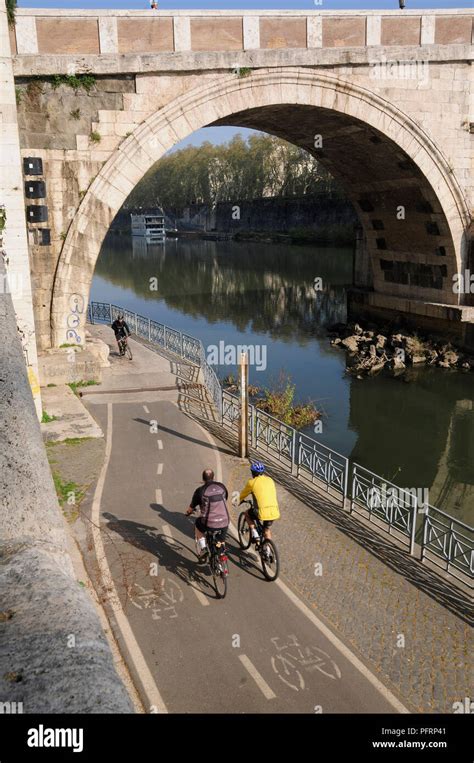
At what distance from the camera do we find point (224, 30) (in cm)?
1672

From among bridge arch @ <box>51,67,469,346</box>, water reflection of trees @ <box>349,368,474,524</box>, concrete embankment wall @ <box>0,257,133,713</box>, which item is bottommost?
water reflection of trees @ <box>349,368,474,524</box>

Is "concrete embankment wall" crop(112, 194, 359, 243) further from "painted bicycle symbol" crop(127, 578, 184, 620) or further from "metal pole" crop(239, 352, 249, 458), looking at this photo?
"painted bicycle symbol" crop(127, 578, 184, 620)

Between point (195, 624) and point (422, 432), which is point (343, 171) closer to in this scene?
point (422, 432)

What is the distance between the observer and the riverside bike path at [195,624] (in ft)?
17.6

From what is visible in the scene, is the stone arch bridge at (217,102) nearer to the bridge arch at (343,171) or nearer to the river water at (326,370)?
the bridge arch at (343,171)

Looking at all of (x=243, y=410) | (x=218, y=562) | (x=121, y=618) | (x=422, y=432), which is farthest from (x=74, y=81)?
(x=121, y=618)

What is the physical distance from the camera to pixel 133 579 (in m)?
7.22

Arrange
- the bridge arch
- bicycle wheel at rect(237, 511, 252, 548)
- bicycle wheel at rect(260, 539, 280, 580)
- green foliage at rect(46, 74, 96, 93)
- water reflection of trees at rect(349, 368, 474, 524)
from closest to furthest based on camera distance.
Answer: bicycle wheel at rect(260, 539, 280, 580) → bicycle wheel at rect(237, 511, 252, 548) → water reflection of trees at rect(349, 368, 474, 524) → green foliage at rect(46, 74, 96, 93) → the bridge arch

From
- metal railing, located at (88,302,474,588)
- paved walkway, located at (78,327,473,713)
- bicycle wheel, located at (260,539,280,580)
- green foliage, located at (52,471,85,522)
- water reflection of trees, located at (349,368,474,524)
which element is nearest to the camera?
paved walkway, located at (78,327,473,713)

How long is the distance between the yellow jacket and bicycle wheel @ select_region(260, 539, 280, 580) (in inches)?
12.0

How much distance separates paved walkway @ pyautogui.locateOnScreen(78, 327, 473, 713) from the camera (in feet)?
18.0

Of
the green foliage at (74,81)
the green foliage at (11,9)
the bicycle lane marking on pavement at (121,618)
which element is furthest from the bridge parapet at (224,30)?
the bicycle lane marking on pavement at (121,618)

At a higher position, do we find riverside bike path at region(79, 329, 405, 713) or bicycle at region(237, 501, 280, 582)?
bicycle at region(237, 501, 280, 582)


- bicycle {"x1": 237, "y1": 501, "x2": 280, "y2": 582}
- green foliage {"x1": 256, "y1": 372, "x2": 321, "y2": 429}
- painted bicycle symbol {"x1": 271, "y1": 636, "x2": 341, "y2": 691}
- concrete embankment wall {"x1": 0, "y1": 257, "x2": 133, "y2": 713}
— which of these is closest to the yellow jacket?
bicycle {"x1": 237, "y1": 501, "x2": 280, "y2": 582}
